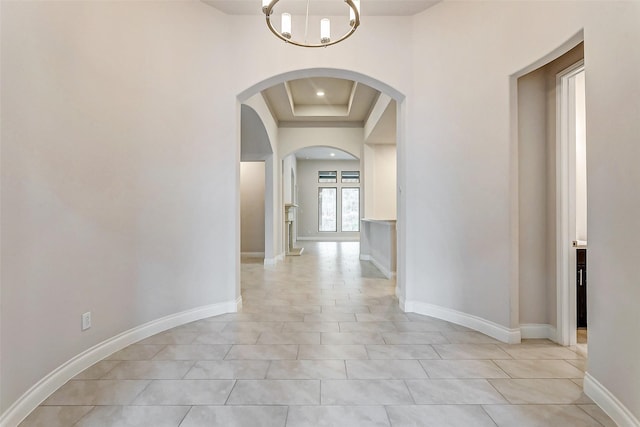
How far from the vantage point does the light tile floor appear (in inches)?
65.8

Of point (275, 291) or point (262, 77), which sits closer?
point (262, 77)

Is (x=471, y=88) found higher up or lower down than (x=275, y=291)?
higher up

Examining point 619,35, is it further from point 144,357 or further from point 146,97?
point 144,357

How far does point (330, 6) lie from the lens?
10.5 feet

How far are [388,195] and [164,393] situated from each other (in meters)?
6.07

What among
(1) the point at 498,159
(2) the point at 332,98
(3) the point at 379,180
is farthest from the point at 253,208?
(1) the point at 498,159

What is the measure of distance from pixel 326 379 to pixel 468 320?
5.33 feet

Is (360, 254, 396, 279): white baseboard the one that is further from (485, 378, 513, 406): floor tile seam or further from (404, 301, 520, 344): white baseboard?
(485, 378, 513, 406): floor tile seam

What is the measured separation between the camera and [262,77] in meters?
3.37

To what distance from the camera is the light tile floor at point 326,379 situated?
1.67 metres

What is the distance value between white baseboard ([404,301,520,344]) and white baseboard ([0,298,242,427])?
1.94 meters

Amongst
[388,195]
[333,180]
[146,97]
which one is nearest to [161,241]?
[146,97]

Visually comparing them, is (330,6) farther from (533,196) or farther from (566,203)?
(566,203)

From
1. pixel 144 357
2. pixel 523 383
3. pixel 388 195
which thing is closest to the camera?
pixel 523 383
